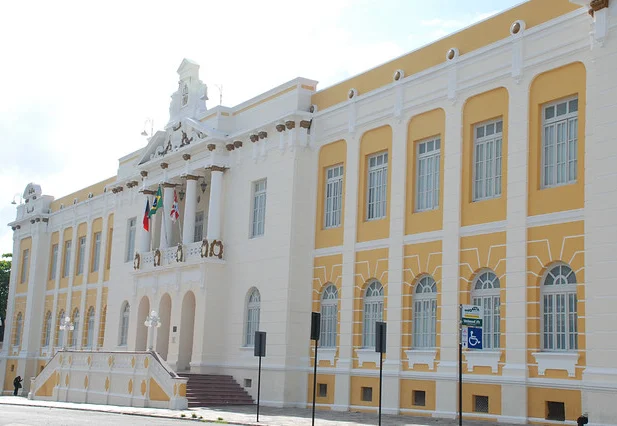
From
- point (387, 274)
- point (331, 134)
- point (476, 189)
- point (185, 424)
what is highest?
point (331, 134)

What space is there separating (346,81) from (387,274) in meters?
6.93

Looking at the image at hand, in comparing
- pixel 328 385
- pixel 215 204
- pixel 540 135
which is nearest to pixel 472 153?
pixel 540 135

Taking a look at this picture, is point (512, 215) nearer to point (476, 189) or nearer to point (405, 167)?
point (476, 189)

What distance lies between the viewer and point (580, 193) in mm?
22094

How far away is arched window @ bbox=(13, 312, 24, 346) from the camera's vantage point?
2240 inches

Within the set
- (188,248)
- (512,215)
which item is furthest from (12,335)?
(512,215)

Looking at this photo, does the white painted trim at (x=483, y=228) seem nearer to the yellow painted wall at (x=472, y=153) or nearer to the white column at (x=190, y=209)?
the yellow painted wall at (x=472, y=153)

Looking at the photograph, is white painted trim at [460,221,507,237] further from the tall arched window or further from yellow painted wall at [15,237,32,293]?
yellow painted wall at [15,237,32,293]

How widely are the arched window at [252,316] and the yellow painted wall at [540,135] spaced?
43.4ft

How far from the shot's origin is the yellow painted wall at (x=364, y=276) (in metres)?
28.4

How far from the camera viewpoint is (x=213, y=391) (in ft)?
106

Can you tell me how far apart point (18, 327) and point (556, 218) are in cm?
4295

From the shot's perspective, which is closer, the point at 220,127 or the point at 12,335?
the point at 220,127

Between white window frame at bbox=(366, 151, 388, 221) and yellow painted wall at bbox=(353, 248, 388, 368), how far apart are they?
1.23 meters
